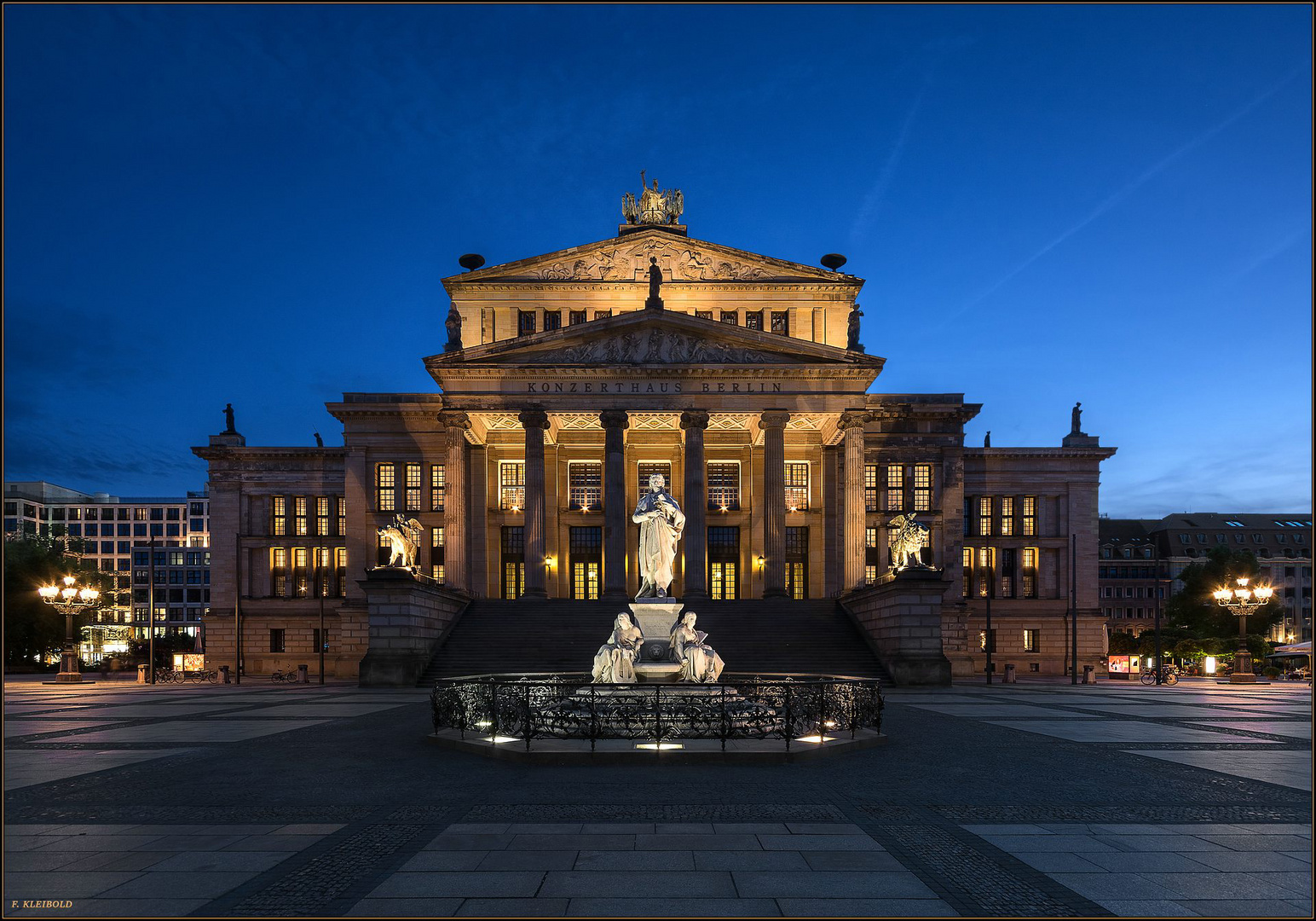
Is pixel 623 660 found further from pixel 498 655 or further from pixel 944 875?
pixel 498 655

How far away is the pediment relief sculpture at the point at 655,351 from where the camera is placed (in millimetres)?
51781

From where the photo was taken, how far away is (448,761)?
15844 mm

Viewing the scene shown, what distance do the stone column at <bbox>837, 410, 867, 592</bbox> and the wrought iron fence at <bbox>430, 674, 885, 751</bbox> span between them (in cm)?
3207

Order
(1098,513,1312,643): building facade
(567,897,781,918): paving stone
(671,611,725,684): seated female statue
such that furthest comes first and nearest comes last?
(1098,513,1312,643): building facade → (671,611,725,684): seated female statue → (567,897,781,918): paving stone

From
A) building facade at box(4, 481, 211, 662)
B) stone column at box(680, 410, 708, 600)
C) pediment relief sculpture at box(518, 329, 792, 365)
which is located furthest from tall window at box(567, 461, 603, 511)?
building facade at box(4, 481, 211, 662)

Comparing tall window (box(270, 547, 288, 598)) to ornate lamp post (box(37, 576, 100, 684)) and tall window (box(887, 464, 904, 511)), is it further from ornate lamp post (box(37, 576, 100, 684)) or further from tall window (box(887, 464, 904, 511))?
tall window (box(887, 464, 904, 511))

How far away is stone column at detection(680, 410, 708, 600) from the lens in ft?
162

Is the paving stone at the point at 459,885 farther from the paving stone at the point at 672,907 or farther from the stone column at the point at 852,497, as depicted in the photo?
the stone column at the point at 852,497

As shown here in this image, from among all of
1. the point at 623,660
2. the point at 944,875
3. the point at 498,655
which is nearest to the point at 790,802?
the point at 944,875

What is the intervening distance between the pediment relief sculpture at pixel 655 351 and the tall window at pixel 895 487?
14581 millimetres

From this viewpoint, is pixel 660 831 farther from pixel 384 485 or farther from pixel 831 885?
pixel 384 485

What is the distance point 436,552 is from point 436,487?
4.58m

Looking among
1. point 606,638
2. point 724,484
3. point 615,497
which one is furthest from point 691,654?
point 724,484

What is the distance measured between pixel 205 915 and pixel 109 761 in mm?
11032
